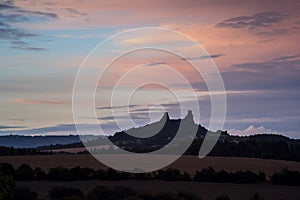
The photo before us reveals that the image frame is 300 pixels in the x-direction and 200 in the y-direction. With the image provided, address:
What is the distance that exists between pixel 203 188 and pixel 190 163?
96.0 feet

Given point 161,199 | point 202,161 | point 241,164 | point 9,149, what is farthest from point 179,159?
point 161,199

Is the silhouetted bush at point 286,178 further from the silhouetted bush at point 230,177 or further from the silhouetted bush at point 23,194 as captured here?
the silhouetted bush at point 23,194

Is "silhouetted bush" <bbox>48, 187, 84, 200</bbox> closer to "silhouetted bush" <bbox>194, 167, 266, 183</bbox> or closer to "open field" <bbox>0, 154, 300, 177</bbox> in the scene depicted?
"silhouetted bush" <bbox>194, 167, 266, 183</bbox>

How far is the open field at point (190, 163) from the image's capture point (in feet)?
312

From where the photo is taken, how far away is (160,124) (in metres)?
131

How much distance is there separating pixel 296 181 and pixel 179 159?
2947cm

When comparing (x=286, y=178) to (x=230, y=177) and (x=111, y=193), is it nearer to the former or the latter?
(x=230, y=177)

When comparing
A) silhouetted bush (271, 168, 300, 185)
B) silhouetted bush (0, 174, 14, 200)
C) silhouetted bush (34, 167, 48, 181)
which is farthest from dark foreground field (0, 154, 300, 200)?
silhouetted bush (0, 174, 14, 200)

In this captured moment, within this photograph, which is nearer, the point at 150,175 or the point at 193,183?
the point at 193,183

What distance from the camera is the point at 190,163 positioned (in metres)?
103

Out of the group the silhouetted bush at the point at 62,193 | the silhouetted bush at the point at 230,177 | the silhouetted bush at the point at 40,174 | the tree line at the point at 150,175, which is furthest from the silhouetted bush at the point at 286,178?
the silhouetted bush at the point at 62,193

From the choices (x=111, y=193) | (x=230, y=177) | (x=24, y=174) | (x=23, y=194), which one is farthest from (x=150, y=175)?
(x=23, y=194)

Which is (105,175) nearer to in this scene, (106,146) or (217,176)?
(217,176)

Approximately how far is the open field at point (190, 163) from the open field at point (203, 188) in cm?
1237
